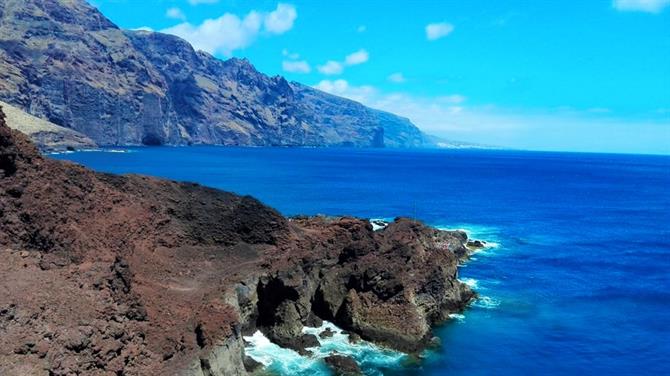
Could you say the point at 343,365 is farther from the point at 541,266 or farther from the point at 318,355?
the point at 541,266

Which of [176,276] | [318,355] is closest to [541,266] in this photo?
[318,355]

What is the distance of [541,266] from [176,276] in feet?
169

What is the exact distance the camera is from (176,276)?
4422 cm

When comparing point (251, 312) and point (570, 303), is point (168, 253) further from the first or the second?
point (570, 303)

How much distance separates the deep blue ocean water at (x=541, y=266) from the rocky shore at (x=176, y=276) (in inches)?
214

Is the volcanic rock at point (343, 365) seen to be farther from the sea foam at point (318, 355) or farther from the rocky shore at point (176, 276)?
the sea foam at point (318, 355)

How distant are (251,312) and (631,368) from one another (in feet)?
103

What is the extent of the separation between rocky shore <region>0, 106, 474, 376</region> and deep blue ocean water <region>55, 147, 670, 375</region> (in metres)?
5.44

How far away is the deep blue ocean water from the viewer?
1766 inches

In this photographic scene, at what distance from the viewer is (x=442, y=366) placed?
138 feet

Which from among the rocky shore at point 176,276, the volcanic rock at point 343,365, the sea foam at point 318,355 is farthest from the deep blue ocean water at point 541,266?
the rocky shore at point 176,276

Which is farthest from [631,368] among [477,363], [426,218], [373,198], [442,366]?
[373,198]

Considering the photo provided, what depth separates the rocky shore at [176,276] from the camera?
30.2 meters

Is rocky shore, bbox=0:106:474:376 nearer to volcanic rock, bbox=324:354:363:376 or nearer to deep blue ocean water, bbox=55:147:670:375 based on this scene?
volcanic rock, bbox=324:354:363:376
